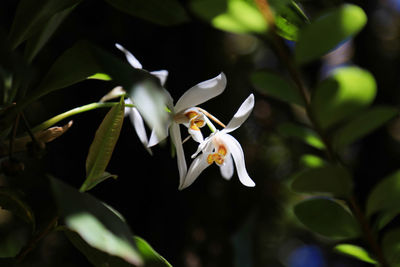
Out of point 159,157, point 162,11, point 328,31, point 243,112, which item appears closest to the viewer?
point 328,31

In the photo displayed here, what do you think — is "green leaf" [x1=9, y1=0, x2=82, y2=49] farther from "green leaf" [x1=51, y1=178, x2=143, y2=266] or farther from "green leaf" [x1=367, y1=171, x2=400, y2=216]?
"green leaf" [x1=367, y1=171, x2=400, y2=216]

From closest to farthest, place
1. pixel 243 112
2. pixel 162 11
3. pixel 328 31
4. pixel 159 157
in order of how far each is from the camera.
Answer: pixel 328 31 → pixel 162 11 → pixel 243 112 → pixel 159 157

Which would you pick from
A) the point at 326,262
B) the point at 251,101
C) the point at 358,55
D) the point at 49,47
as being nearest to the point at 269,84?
the point at 251,101

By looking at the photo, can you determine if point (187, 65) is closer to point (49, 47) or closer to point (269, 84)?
point (49, 47)

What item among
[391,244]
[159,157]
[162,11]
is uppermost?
[162,11]

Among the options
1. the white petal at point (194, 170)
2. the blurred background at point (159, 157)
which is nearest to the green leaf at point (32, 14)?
the white petal at point (194, 170)

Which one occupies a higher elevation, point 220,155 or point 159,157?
point 220,155

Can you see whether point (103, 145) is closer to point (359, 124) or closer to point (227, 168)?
point (227, 168)

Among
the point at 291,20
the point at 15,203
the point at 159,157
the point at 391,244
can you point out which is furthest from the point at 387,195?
the point at 159,157
